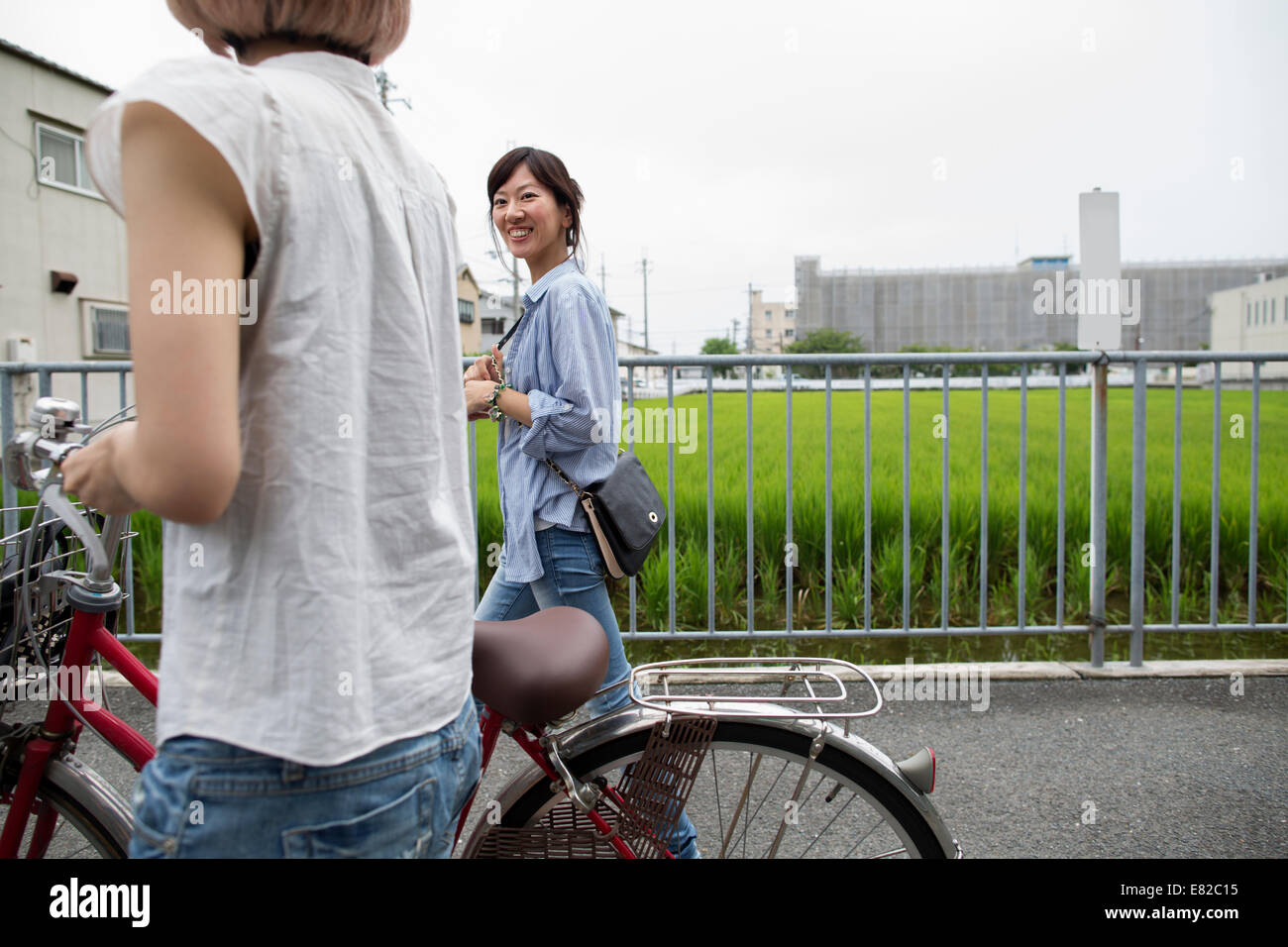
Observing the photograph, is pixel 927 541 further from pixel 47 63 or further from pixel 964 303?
pixel 964 303

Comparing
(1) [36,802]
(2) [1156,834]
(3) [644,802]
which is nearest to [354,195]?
(3) [644,802]

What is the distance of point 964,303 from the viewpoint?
339 feet

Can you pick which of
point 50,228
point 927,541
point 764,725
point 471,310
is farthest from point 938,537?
point 471,310

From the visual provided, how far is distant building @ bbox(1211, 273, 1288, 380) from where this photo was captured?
56688 millimetres

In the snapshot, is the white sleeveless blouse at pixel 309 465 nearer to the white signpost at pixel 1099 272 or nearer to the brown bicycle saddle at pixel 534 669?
the brown bicycle saddle at pixel 534 669

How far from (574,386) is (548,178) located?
619 millimetres

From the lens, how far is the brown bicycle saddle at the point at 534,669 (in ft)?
4.59

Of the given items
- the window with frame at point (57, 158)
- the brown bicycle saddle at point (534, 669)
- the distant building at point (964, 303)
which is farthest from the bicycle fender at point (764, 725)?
the distant building at point (964, 303)

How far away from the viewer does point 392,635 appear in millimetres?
983

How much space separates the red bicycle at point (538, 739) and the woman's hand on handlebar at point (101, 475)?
437mm

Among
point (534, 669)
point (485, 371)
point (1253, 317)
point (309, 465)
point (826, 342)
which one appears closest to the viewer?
point (309, 465)

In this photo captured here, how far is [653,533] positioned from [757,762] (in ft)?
1.92
